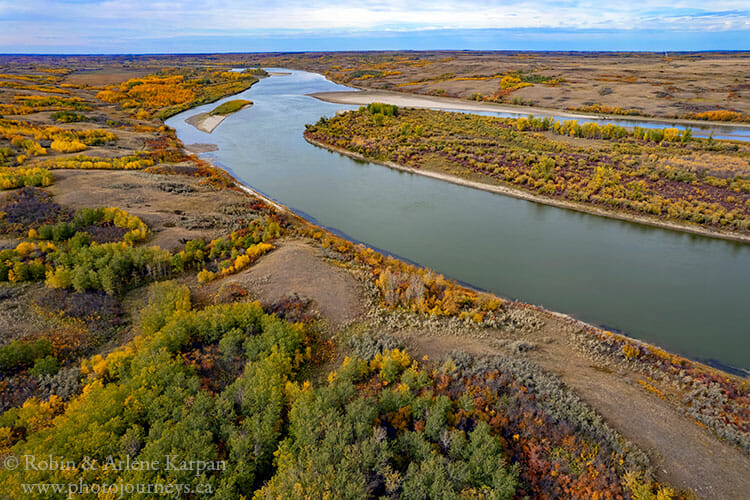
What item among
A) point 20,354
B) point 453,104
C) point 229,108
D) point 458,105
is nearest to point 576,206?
point 20,354

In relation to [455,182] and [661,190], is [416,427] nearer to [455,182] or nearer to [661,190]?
[455,182]

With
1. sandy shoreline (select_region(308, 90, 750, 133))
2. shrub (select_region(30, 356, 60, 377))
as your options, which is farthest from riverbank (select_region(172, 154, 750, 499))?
sandy shoreline (select_region(308, 90, 750, 133))

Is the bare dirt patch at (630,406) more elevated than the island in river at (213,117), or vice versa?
the island in river at (213,117)

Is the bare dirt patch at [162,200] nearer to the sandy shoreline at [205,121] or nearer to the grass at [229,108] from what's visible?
the sandy shoreline at [205,121]

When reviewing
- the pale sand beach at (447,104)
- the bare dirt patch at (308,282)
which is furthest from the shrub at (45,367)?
the pale sand beach at (447,104)

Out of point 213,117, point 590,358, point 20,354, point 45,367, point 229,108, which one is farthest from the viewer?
point 229,108

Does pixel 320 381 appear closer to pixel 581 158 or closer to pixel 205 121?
pixel 581 158

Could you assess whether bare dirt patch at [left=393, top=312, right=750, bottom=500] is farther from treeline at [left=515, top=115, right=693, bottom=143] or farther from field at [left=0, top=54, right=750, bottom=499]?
treeline at [left=515, top=115, right=693, bottom=143]
